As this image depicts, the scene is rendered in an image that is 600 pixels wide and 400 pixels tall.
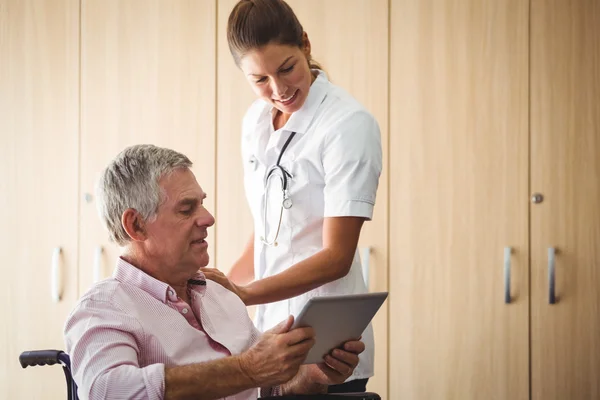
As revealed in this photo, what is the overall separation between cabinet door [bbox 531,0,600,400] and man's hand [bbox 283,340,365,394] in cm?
158

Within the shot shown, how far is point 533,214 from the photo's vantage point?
120 inches

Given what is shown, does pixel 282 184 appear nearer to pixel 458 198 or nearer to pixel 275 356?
pixel 275 356

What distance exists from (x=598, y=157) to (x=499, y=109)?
428 mm

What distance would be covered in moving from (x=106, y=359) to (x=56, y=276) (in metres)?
2.17

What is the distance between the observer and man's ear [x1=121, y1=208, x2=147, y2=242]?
1578mm

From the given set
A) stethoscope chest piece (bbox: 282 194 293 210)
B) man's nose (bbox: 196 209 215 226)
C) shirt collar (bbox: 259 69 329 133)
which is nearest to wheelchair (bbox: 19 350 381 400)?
man's nose (bbox: 196 209 215 226)

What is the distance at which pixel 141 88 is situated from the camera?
133 inches

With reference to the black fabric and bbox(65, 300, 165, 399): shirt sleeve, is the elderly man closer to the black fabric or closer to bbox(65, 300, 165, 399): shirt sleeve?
bbox(65, 300, 165, 399): shirt sleeve

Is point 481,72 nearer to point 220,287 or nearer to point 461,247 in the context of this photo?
point 461,247

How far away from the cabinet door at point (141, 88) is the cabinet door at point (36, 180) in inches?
3.0

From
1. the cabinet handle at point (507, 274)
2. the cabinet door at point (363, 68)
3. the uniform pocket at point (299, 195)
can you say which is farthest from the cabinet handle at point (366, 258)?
the uniform pocket at point (299, 195)

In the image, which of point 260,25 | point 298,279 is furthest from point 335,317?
point 260,25

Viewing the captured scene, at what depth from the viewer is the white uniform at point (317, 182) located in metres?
1.85

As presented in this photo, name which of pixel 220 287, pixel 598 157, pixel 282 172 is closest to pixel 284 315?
pixel 220 287
